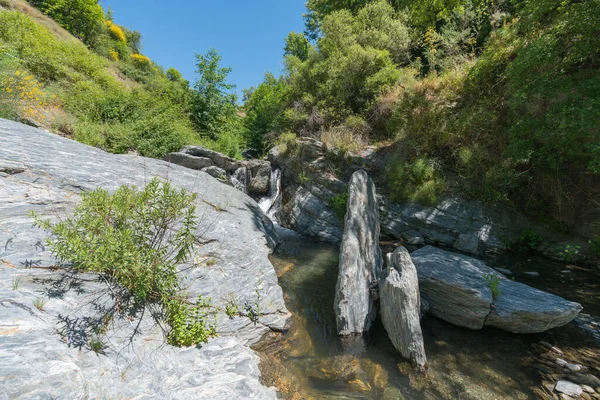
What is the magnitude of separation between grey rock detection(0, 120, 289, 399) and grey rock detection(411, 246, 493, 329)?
3.08 meters

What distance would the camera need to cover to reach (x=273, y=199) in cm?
1278

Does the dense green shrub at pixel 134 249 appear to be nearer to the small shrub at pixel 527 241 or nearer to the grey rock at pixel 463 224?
the grey rock at pixel 463 224

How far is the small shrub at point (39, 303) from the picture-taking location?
3042 mm

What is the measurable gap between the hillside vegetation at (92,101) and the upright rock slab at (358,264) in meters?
10.1

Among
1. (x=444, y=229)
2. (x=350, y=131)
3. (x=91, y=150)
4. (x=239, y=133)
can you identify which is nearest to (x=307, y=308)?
(x=444, y=229)

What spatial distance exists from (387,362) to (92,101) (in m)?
16.4

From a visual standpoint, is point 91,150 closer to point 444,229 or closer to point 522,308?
point 522,308

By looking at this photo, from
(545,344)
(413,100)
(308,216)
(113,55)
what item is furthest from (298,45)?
(545,344)

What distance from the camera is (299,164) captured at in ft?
41.2

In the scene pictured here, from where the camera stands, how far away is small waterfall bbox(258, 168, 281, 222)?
1248cm

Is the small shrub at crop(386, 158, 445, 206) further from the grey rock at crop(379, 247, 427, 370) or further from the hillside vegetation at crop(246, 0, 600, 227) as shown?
the grey rock at crop(379, 247, 427, 370)

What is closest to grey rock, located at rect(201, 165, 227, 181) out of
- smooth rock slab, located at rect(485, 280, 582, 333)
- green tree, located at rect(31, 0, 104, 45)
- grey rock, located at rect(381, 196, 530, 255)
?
grey rock, located at rect(381, 196, 530, 255)

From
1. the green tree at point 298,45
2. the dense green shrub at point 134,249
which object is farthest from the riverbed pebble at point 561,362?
the green tree at point 298,45

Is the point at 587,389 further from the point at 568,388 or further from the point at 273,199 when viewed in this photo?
the point at 273,199
